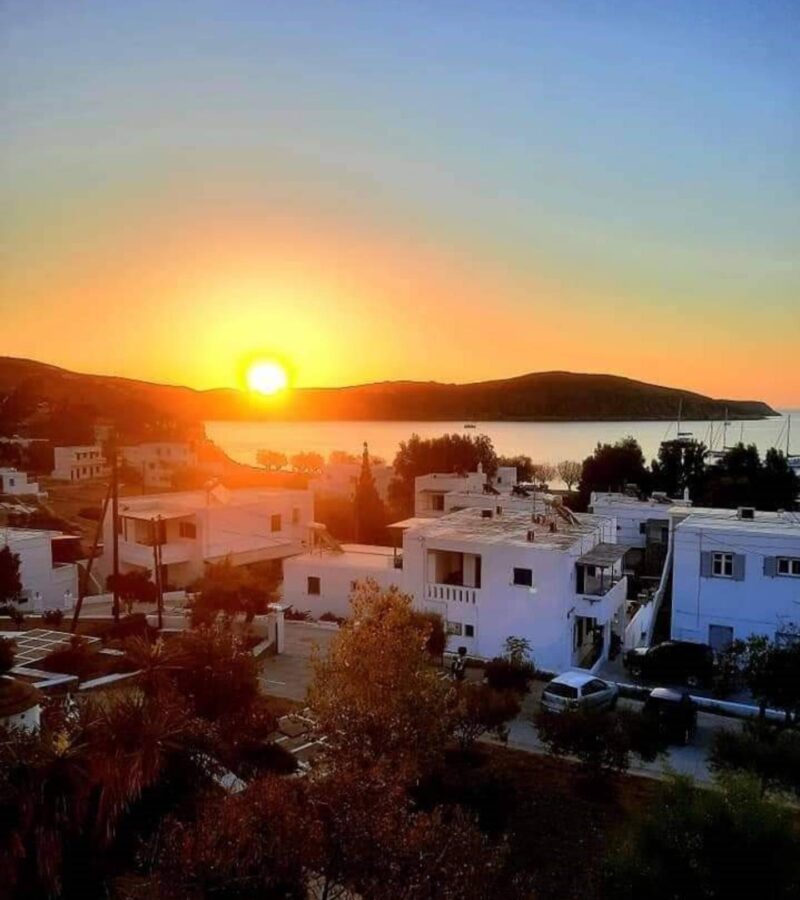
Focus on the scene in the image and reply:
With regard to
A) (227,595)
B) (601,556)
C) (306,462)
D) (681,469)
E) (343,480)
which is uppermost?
(681,469)

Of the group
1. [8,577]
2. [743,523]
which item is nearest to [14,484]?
[8,577]

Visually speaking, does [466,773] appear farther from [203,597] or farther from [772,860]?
[203,597]

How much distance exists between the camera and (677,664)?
1728 centimetres

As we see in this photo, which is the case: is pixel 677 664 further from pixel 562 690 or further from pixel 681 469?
pixel 681 469

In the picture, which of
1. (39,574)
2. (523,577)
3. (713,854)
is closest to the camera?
(713,854)

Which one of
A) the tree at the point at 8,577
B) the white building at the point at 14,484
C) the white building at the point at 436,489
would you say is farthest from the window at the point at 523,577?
the white building at the point at 14,484

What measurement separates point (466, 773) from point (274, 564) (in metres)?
22.7

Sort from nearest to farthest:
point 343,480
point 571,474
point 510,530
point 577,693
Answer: point 577,693
point 510,530
point 343,480
point 571,474

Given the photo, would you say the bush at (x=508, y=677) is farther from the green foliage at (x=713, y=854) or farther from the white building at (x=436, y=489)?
the white building at (x=436, y=489)

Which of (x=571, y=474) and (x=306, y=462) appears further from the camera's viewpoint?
(x=306, y=462)

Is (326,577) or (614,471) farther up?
(614,471)

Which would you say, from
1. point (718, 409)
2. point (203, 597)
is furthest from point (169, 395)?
point (718, 409)

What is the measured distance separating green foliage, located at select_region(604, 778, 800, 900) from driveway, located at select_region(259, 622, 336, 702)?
7724 mm

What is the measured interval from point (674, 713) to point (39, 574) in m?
19.4
